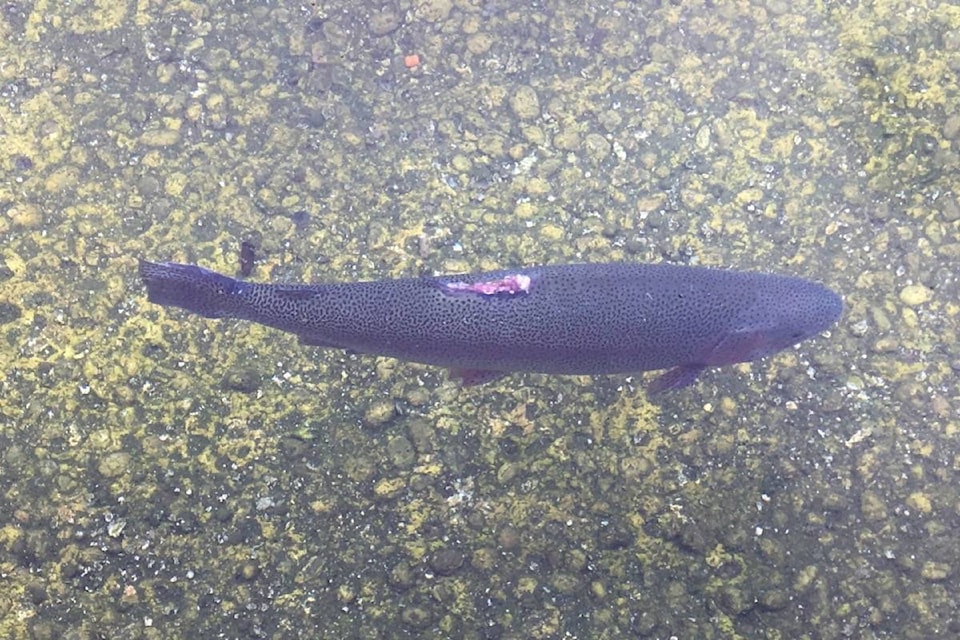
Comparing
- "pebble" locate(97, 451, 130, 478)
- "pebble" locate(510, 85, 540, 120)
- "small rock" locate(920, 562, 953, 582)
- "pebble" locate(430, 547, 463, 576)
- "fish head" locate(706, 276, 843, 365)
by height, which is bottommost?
"small rock" locate(920, 562, 953, 582)

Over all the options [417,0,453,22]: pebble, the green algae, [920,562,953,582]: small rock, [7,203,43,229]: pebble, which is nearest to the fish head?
the green algae

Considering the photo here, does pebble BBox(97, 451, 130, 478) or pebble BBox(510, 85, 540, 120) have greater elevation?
pebble BBox(510, 85, 540, 120)

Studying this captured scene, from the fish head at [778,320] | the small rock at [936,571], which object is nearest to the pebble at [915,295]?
the fish head at [778,320]

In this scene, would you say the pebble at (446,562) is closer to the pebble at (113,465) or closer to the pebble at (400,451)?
the pebble at (400,451)

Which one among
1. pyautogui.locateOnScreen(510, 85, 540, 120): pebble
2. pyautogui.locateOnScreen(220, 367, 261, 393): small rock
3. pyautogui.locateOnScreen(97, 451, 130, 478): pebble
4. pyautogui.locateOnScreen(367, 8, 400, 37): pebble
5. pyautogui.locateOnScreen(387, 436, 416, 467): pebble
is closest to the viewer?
pyautogui.locateOnScreen(97, 451, 130, 478): pebble

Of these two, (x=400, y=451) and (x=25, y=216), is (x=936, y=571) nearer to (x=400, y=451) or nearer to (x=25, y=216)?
(x=400, y=451)

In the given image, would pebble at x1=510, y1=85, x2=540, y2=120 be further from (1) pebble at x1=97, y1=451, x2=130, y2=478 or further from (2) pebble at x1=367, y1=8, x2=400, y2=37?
(1) pebble at x1=97, y1=451, x2=130, y2=478

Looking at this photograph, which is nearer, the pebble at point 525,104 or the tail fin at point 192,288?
the tail fin at point 192,288
